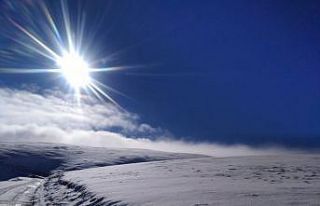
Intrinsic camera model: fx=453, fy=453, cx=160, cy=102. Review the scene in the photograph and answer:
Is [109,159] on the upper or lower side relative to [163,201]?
upper

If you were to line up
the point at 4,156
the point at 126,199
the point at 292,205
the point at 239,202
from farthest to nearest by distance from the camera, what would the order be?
the point at 4,156 < the point at 126,199 < the point at 239,202 < the point at 292,205

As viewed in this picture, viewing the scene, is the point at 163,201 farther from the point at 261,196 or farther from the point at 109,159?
the point at 109,159

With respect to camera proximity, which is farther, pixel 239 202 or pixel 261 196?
pixel 261 196

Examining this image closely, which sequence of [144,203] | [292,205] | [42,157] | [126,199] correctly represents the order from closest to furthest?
[292,205] → [144,203] → [126,199] → [42,157]

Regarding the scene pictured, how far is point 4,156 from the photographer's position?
114 meters

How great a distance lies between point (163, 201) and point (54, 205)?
715cm

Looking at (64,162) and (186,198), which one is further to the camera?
(64,162)

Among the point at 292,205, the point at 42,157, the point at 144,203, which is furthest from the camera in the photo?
the point at 42,157

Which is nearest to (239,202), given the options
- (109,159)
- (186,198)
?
(186,198)

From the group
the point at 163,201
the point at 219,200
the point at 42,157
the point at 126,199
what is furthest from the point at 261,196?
the point at 42,157

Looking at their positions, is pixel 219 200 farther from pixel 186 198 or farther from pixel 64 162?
pixel 64 162

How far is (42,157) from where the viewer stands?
123 metres

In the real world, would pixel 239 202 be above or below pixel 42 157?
below

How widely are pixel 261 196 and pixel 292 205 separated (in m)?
2.73
